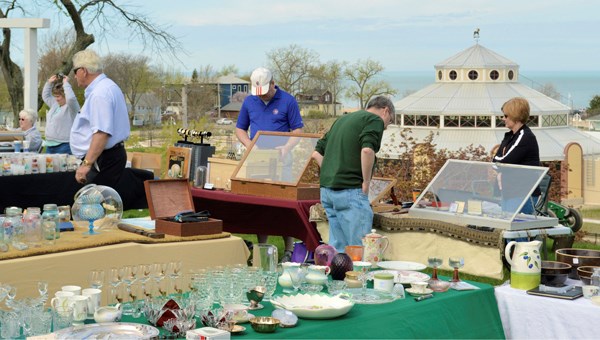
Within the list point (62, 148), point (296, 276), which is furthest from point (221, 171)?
point (296, 276)

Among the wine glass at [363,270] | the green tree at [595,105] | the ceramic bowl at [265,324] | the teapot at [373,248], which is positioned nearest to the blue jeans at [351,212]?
the teapot at [373,248]

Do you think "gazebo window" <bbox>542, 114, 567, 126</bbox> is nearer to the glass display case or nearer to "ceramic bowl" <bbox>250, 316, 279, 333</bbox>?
the glass display case

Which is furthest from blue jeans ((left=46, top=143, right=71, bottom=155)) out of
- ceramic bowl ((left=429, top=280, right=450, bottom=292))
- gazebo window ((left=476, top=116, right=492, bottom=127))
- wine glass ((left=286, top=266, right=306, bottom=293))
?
gazebo window ((left=476, top=116, right=492, bottom=127))

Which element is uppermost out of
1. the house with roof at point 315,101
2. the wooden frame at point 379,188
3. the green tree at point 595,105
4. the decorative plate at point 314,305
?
the green tree at point 595,105

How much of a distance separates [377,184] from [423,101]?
68.6 m

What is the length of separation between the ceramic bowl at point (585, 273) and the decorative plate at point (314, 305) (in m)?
1.13

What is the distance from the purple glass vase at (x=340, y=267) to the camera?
3939mm

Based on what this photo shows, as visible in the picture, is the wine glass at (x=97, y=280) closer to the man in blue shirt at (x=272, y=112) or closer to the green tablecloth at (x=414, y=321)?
the green tablecloth at (x=414, y=321)

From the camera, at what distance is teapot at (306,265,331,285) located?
3.74 meters

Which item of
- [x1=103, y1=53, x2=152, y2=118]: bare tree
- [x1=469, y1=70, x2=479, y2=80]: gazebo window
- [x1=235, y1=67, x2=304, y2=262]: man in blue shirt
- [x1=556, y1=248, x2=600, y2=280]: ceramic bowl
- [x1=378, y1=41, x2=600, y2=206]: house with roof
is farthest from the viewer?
[x1=469, y1=70, x2=479, y2=80]: gazebo window

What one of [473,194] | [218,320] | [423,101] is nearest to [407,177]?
[473,194]

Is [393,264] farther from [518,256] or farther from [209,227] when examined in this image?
[209,227]

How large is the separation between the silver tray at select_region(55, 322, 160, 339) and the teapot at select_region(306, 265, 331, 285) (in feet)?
3.00

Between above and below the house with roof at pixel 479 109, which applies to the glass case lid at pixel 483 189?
below
